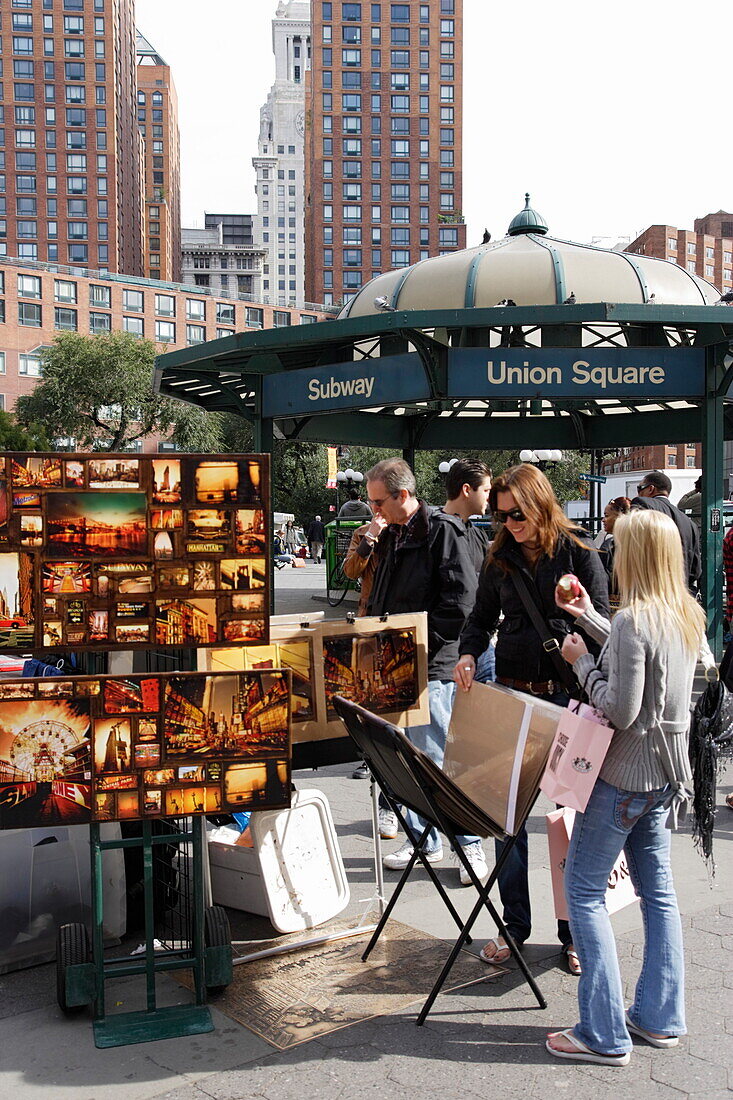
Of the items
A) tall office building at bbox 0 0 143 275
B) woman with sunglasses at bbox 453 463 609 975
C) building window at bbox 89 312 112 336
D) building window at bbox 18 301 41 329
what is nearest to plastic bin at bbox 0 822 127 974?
woman with sunglasses at bbox 453 463 609 975

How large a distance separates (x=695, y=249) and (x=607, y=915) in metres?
143

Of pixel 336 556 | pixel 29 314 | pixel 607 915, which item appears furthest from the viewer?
pixel 29 314

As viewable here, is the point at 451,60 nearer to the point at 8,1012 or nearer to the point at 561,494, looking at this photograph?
the point at 561,494

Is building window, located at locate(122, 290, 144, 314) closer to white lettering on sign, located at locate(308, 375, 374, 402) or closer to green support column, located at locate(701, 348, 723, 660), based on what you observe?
white lettering on sign, located at locate(308, 375, 374, 402)

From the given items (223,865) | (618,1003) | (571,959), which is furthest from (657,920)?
(223,865)

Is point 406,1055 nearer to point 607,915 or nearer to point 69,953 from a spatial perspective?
point 607,915

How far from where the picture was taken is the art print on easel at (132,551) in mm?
3348

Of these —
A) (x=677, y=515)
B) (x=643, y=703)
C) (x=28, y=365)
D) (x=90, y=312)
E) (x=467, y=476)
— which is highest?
(x=90, y=312)

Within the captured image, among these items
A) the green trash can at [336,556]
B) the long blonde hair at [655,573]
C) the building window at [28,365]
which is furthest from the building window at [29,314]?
the long blonde hair at [655,573]

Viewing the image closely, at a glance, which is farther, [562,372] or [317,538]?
[317,538]

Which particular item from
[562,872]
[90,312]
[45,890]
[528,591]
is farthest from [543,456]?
[90,312]

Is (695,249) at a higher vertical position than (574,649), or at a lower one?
higher

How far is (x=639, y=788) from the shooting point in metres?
3.13

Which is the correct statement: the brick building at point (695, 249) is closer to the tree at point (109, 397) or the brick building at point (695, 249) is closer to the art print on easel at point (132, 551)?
the tree at point (109, 397)
